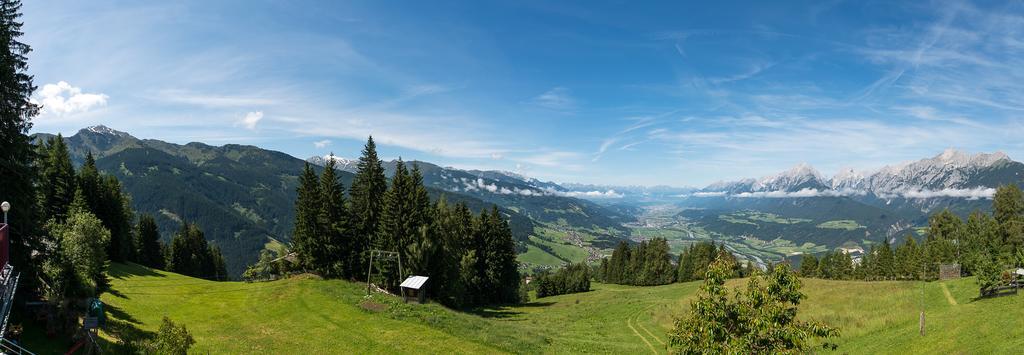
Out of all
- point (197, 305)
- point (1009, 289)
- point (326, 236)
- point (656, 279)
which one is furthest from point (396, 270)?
point (656, 279)

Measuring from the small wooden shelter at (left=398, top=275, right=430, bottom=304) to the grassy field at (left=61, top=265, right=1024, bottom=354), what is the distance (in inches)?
207

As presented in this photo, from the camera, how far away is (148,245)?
9669cm

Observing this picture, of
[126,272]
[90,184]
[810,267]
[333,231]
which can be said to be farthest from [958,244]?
[90,184]

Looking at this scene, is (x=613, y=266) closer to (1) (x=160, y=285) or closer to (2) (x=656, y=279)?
(2) (x=656, y=279)

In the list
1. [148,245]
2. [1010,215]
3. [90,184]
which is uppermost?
[1010,215]

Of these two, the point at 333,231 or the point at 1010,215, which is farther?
the point at 1010,215

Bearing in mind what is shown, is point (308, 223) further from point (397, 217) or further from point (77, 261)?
point (77, 261)

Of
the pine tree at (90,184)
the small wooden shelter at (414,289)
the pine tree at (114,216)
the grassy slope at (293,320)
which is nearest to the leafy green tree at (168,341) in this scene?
the grassy slope at (293,320)

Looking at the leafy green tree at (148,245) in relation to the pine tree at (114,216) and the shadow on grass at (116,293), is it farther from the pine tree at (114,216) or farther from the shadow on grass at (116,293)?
the shadow on grass at (116,293)

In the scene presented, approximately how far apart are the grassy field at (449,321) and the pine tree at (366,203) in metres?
6.48

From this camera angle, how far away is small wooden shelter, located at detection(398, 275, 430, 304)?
5411 cm

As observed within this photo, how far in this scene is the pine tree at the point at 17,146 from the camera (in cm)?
2555

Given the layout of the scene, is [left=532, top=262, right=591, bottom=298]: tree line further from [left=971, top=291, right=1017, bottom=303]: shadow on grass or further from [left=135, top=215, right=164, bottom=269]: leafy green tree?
[left=135, top=215, right=164, bottom=269]: leafy green tree

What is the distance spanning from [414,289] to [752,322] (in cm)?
4798
